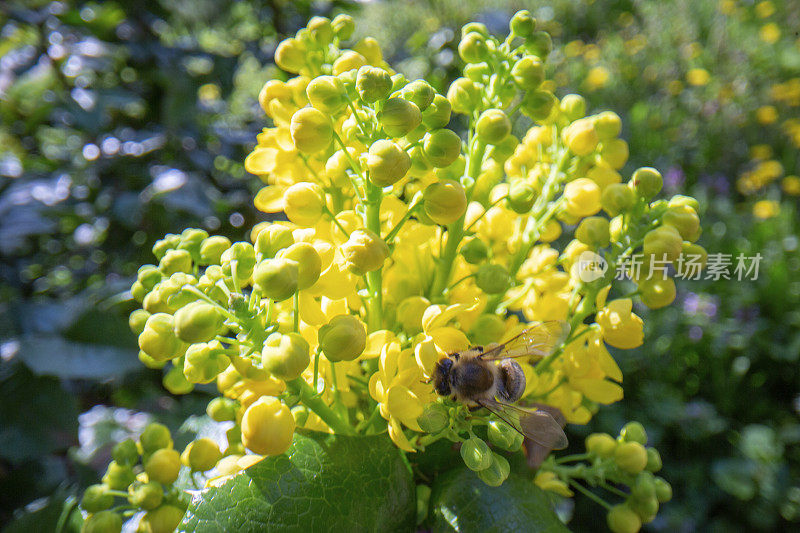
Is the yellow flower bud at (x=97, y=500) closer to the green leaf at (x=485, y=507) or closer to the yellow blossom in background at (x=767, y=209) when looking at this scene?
the green leaf at (x=485, y=507)

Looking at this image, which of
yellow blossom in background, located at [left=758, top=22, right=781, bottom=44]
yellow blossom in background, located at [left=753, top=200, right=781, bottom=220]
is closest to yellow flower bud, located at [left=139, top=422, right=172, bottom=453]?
yellow blossom in background, located at [left=753, top=200, right=781, bottom=220]

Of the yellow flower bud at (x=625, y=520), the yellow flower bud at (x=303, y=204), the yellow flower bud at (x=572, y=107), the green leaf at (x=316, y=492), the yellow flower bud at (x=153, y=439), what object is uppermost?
the yellow flower bud at (x=572, y=107)

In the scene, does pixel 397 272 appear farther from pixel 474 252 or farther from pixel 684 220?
pixel 684 220

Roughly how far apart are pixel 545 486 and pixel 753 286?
255cm

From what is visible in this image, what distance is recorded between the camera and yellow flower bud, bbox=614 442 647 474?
2.06ft

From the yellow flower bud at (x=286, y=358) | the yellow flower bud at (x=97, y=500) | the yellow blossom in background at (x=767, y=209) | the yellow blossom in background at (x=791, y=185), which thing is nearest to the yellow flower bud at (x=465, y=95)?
the yellow flower bud at (x=286, y=358)

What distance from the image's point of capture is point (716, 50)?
4398 mm

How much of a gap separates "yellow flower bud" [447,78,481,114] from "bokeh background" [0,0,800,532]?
0.61 m

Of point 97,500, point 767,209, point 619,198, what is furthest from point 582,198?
point 767,209

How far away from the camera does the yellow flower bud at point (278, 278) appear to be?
0.42 metres

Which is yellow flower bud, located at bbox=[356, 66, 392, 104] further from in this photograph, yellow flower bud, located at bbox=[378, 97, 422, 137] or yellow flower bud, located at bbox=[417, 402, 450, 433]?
yellow flower bud, located at bbox=[417, 402, 450, 433]

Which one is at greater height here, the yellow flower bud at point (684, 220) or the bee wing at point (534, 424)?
the yellow flower bud at point (684, 220)

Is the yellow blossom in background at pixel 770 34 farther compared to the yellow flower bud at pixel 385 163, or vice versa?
the yellow blossom in background at pixel 770 34

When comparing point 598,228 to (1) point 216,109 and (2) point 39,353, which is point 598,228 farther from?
(1) point 216,109
